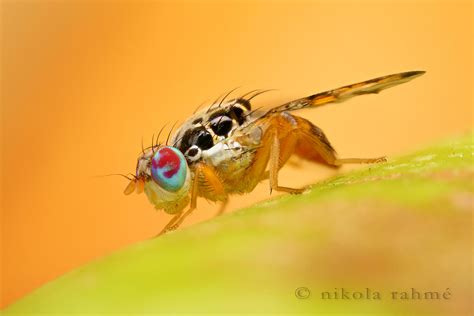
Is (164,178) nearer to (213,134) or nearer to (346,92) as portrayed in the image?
(213,134)

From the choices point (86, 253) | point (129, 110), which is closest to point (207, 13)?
point (129, 110)

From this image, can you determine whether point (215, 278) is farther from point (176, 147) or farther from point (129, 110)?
point (129, 110)

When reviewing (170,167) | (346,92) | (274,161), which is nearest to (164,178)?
(170,167)

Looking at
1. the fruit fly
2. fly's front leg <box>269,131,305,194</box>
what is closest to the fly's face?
the fruit fly

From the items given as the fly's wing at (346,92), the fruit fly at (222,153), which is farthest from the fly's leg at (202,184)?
the fly's wing at (346,92)

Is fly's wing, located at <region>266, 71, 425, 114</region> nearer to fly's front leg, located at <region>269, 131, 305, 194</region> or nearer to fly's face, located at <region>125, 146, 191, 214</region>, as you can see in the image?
fly's front leg, located at <region>269, 131, 305, 194</region>

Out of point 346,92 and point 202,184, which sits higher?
point 346,92

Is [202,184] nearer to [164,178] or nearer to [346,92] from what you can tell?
[164,178]
